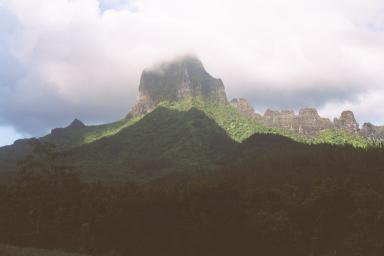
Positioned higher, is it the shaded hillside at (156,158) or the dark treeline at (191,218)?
the shaded hillside at (156,158)

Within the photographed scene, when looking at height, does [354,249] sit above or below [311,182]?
below

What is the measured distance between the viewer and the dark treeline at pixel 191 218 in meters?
64.5

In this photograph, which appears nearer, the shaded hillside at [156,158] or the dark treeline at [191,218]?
the dark treeline at [191,218]

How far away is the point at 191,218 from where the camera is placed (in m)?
67.9

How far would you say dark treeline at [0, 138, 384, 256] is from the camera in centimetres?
6450

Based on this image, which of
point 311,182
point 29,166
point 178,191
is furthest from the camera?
point 311,182

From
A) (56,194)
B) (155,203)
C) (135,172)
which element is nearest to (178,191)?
(155,203)

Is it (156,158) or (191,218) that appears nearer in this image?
(191,218)

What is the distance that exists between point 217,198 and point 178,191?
21.7ft

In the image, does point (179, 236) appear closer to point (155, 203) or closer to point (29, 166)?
point (155, 203)

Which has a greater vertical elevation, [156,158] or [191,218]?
[156,158]

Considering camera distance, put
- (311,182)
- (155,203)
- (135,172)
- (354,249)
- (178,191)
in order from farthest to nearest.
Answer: (135,172) → (311,182) → (178,191) → (155,203) → (354,249)

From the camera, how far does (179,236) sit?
216 feet

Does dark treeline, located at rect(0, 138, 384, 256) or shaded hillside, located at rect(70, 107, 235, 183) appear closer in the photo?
dark treeline, located at rect(0, 138, 384, 256)
